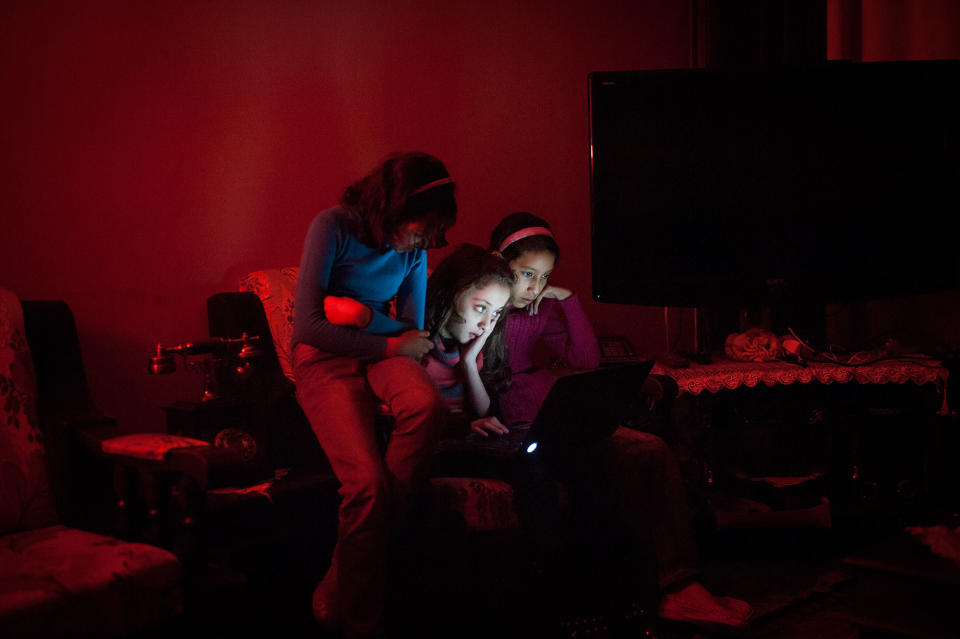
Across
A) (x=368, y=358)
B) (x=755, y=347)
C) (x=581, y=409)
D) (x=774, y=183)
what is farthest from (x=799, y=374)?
(x=368, y=358)

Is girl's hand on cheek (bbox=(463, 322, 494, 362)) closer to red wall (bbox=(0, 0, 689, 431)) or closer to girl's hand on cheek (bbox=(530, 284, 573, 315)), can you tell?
girl's hand on cheek (bbox=(530, 284, 573, 315))

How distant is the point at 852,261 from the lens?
2.61 metres

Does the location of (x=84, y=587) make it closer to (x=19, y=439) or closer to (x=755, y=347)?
(x=19, y=439)

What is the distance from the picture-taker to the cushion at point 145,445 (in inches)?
56.4

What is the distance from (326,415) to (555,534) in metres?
0.62

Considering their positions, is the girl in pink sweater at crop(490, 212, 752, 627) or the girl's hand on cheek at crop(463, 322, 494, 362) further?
the girl's hand on cheek at crop(463, 322, 494, 362)

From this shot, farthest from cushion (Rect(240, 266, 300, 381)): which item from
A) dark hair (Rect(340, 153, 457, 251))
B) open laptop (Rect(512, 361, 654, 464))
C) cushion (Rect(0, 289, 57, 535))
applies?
open laptop (Rect(512, 361, 654, 464))

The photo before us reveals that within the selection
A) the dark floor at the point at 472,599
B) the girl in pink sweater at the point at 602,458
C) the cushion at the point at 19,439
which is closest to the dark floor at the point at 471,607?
the dark floor at the point at 472,599

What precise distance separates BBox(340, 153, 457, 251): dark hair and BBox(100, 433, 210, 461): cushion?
2.38 feet

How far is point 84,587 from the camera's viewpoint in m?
1.24

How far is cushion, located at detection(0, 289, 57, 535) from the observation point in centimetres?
153

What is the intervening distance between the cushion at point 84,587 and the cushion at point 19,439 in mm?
107

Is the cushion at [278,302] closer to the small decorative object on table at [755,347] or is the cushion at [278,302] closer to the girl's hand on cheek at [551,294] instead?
the girl's hand on cheek at [551,294]

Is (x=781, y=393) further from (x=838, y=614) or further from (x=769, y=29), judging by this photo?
(x=769, y=29)
